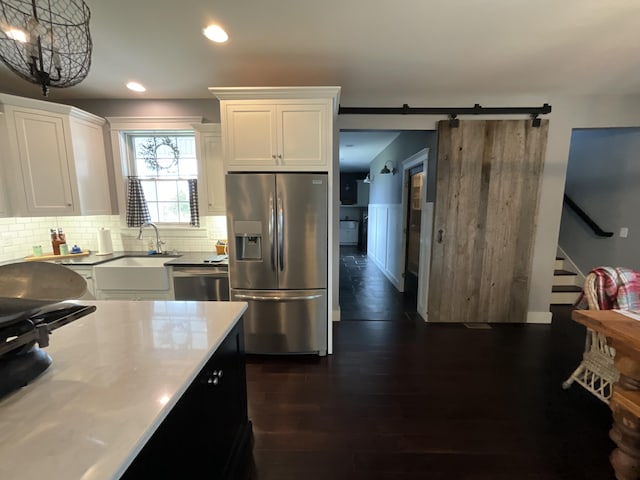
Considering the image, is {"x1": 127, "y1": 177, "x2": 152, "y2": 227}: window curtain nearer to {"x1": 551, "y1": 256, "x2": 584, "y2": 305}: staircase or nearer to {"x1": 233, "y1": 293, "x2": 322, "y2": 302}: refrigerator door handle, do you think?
{"x1": 233, "y1": 293, "x2": 322, "y2": 302}: refrigerator door handle

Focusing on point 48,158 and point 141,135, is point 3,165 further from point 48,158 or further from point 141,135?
point 141,135

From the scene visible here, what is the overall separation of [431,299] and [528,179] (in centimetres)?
171

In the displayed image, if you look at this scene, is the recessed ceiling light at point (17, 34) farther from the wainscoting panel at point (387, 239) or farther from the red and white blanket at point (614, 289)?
the wainscoting panel at point (387, 239)

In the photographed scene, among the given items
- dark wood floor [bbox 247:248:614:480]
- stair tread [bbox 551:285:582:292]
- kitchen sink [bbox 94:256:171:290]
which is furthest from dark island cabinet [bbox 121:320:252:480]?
stair tread [bbox 551:285:582:292]

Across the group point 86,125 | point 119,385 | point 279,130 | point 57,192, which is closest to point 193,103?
point 86,125

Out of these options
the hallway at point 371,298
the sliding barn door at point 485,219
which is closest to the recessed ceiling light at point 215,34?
the sliding barn door at point 485,219

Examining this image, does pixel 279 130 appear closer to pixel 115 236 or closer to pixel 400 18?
pixel 400 18

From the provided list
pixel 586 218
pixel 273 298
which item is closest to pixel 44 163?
pixel 273 298

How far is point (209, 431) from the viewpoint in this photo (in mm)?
1149

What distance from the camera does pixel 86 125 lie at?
285cm

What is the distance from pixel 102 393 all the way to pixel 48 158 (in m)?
2.94

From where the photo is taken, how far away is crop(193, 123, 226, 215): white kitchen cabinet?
116 inches

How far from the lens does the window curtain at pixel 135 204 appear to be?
3.14m

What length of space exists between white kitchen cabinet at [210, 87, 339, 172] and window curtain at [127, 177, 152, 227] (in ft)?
4.93
